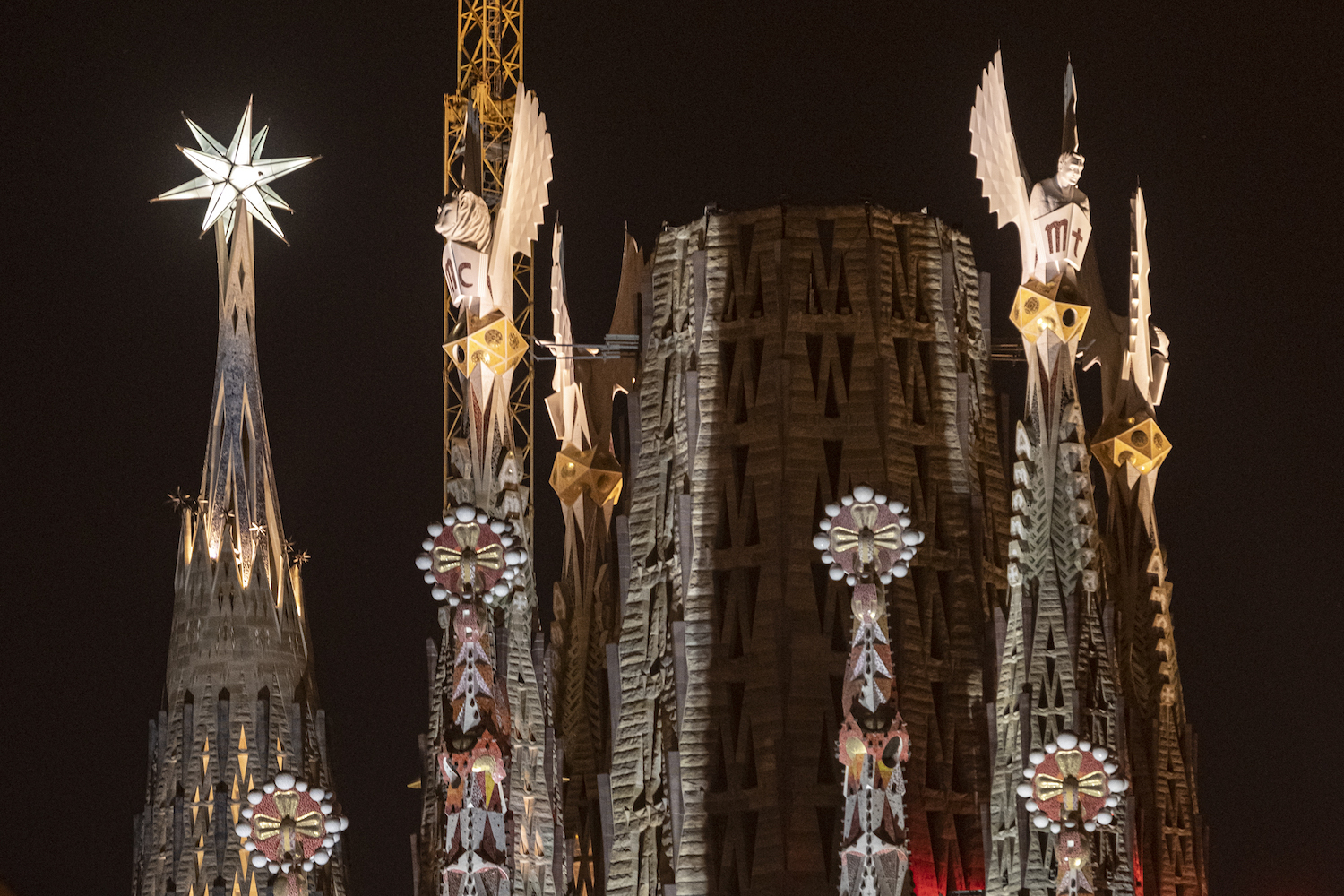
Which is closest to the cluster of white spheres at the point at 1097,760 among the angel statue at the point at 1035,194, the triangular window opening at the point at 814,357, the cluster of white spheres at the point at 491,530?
the cluster of white spheres at the point at 491,530

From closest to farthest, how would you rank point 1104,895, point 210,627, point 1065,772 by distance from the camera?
point 1065,772
point 1104,895
point 210,627

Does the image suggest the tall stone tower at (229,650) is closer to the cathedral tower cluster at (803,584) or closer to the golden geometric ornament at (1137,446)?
the cathedral tower cluster at (803,584)

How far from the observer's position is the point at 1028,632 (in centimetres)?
4006

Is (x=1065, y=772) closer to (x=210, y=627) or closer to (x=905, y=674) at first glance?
(x=905, y=674)

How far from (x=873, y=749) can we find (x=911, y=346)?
1026 centimetres

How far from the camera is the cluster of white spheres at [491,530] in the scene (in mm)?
36156

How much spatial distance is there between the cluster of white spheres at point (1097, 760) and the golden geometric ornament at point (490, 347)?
14314 millimetres

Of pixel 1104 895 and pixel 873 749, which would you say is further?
pixel 1104 895

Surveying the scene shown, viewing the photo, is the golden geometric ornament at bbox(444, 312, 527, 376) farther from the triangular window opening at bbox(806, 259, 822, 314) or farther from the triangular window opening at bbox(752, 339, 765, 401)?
the triangular window opening at bbox(806, 259, 822, 314)

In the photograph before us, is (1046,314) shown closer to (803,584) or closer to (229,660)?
(803,584)

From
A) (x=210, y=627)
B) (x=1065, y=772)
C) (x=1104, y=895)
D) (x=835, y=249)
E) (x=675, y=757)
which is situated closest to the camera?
(x=1065, y=772)

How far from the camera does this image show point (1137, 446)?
4503 cm

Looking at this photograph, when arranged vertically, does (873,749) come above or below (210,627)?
below

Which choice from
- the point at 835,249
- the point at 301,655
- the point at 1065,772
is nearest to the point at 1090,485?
the point at 835,249
